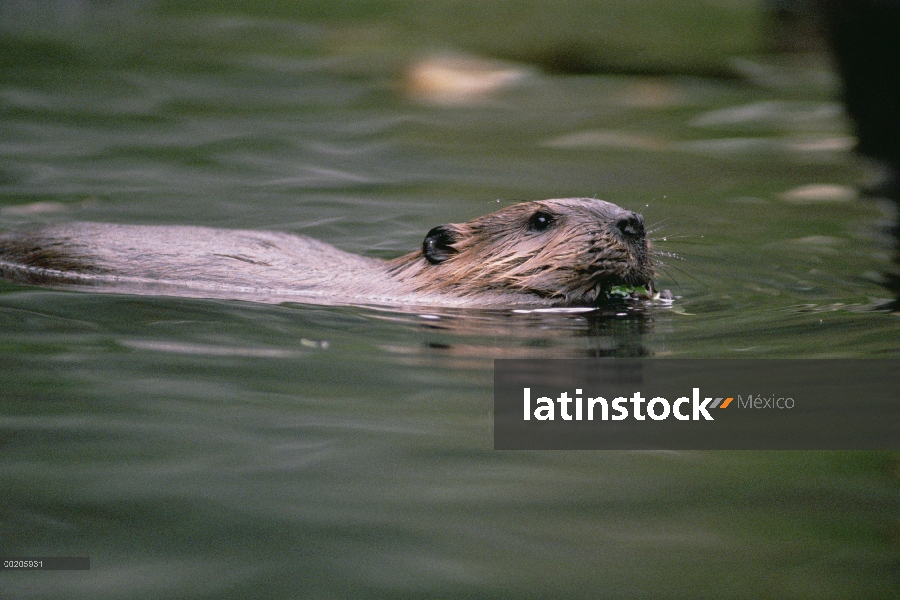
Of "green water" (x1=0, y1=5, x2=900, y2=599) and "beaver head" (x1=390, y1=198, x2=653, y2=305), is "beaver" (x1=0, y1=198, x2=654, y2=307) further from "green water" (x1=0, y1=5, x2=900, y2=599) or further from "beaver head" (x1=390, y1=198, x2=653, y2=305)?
"green water" (x1=0, y1=5, x2=900, y2=599)

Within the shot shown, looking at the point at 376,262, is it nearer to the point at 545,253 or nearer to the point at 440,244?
the point at 440,244

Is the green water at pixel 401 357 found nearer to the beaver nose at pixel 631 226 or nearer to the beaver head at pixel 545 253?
the beaver head at pixel 545 253

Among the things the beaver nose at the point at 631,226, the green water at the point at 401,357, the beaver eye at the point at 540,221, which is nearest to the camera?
the green water at the point at 401,357

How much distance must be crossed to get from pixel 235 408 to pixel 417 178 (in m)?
4.33

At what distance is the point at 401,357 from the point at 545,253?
98 centimetres

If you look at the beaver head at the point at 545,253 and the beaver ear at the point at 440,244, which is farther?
the beaver ear at the point at 440,244

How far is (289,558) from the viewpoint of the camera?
7.52 ft

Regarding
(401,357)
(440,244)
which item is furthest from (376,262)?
(401,357)

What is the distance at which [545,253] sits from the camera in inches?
176

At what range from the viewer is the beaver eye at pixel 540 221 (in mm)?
4543

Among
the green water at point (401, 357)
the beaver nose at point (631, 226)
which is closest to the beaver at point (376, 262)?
the beaver nose at point (631, 226)

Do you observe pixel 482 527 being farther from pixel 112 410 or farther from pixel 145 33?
pixel 145 33

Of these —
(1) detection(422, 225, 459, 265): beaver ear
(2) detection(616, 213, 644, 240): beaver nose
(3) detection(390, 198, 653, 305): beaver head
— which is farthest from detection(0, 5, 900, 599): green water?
(1) detection(422, 225, 459, 265): beaver ear

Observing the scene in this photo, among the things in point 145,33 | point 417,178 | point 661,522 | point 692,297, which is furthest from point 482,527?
point 145,33
